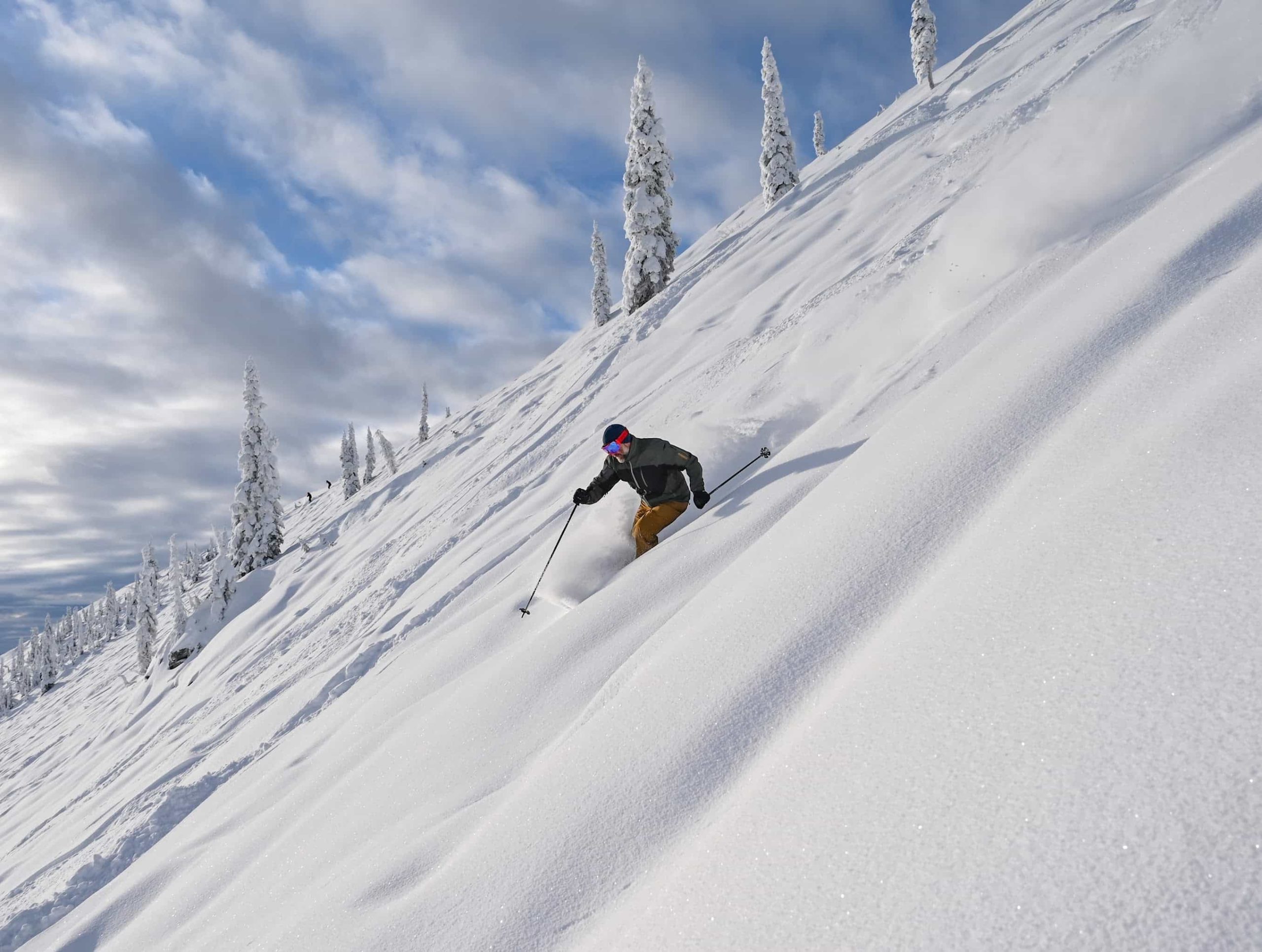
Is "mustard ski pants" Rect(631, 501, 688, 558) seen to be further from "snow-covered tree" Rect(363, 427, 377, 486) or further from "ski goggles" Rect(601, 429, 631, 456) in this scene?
"snow-covered tree" Rect(363, 427, 377, 486)

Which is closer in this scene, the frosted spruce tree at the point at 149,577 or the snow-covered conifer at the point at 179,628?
the snow-covered conifer at the point at 179,628

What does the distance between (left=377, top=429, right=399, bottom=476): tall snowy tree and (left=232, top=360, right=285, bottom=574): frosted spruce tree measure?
16.1m

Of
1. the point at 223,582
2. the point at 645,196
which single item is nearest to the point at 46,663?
the point at 223,582

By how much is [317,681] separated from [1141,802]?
373 inches

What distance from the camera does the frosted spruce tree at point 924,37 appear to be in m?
44.1

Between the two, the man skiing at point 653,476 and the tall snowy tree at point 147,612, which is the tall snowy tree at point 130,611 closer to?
the tall snowy tree at point 147,612

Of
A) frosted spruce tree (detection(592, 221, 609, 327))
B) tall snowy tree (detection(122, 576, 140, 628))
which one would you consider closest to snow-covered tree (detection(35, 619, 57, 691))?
tall snowy tree (detection(122, 576, 140, 628))

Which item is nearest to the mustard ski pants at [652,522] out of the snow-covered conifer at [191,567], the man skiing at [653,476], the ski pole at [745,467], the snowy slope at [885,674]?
the man skiing at [653,476]

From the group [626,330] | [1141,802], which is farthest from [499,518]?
[626,330]

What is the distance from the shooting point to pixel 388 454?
60.6m

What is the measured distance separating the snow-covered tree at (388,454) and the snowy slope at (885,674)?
157ft

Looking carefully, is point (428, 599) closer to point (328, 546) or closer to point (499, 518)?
point (499, 518)

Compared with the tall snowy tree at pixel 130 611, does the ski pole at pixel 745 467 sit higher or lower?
lower

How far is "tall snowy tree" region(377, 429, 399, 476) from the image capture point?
184 ft
